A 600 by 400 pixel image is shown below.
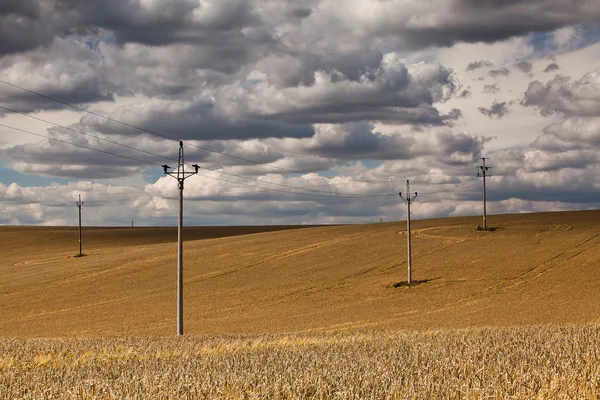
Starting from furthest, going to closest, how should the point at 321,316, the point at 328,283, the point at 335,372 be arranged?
the point at 328,283
the point at 321,316
the point at 335,372

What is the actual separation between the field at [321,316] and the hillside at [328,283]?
22cm

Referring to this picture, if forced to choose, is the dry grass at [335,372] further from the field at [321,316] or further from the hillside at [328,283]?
the hillside at [328,283]

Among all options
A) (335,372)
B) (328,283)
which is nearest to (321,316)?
(328,283)

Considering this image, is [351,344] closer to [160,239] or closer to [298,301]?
[298,301]

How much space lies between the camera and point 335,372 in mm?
10922

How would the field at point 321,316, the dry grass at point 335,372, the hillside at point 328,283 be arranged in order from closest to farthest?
the dry grass at point 335,372 < the field at point 321,316 < the hillside at point 328,283

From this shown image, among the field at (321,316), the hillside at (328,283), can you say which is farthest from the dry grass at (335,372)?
the hillside at (328,283)

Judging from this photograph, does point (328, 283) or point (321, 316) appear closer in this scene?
point (321, 316)

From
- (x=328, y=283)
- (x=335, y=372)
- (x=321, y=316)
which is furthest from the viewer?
(x=328, y=283)

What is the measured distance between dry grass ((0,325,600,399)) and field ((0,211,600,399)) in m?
0.05

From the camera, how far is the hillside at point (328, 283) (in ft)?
128

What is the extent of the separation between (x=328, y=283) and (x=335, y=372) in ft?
138

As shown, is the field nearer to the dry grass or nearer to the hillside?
the dry grass

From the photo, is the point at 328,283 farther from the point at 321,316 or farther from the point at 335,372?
the point at 335,372
